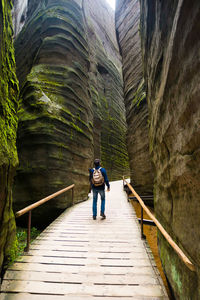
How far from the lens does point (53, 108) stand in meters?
6.46

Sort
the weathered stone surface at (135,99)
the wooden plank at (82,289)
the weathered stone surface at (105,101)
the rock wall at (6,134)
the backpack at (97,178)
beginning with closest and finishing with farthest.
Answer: the wooden plank at (82,289), the rock wall at (6,134), the backpack at (97,178), the weathered stone surface at (135,99), the weathered stone surface at (105,101)

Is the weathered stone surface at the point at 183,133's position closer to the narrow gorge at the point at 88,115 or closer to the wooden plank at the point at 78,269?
the narrow gorge at the point at 88,115

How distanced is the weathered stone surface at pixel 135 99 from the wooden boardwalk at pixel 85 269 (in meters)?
5.50

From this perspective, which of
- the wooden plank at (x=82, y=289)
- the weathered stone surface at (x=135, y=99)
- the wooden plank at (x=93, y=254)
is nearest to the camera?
the wooden plank at (x=82, y=289)

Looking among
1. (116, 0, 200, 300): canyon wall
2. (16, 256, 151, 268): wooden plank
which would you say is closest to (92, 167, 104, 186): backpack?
(16, 256, 151, 268): wooden plank

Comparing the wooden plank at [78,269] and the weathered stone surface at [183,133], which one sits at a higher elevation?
the weathered stone surface at [183,133]

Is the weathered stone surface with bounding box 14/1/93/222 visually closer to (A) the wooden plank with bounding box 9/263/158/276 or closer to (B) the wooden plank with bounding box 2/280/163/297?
(A) the wooden plank with bounding box 9/263/158/276

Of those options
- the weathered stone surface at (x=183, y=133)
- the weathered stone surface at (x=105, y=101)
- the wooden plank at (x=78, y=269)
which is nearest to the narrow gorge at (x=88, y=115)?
the weathered stone surface at (x=183, y=133)

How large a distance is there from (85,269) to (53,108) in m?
5.49

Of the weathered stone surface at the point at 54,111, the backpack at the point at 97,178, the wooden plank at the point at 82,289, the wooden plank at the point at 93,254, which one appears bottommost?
the wooden plank at the point at 82,289

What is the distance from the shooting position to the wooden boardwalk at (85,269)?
6.91 ft

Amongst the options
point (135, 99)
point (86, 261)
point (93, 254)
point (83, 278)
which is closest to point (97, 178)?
point (93, 254)

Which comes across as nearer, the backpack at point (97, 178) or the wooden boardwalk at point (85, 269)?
the wooden boardwalk at point (85, 269)

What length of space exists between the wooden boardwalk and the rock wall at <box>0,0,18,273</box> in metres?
0.46
